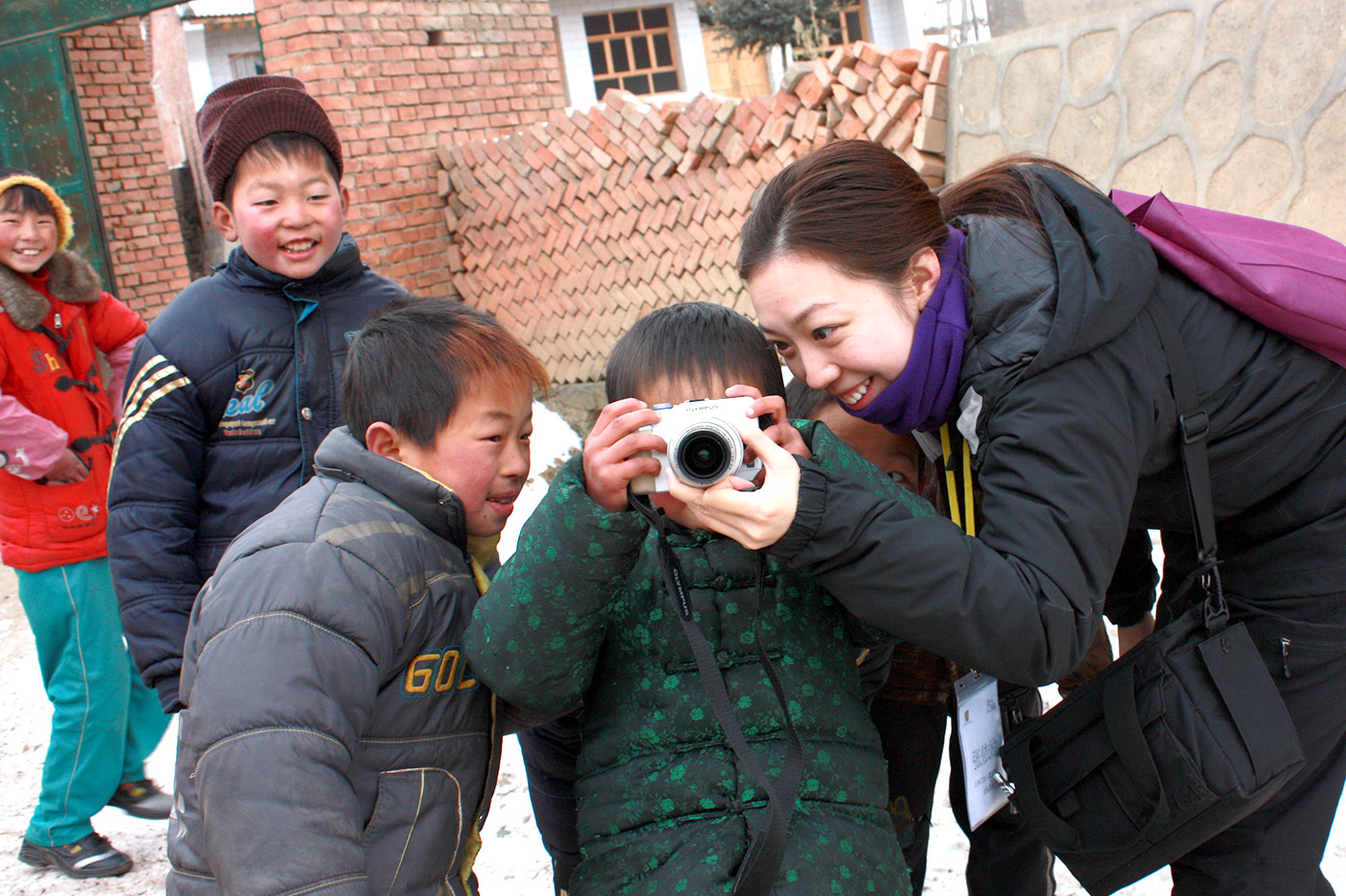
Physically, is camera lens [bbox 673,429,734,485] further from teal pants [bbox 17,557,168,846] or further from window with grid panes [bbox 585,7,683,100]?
window with grid panes [bbox 585,7,683,100]

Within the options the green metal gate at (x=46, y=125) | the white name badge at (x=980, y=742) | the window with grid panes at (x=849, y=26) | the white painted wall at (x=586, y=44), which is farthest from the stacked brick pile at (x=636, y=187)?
the window with grid panes at (x=849, y=26)

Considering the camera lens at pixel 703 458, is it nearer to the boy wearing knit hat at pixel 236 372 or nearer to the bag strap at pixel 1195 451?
the bag strap at pixel 1195 451

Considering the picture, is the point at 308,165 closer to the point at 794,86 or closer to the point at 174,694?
the point at 174,694

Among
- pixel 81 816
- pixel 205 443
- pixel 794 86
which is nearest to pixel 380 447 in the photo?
pixel 205 443

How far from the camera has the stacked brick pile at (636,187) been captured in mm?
5727

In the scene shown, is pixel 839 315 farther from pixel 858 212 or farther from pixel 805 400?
pixel 805 400

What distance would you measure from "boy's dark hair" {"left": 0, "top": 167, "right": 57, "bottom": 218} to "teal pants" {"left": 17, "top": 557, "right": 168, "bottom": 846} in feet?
3.78

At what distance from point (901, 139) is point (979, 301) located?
4.48m

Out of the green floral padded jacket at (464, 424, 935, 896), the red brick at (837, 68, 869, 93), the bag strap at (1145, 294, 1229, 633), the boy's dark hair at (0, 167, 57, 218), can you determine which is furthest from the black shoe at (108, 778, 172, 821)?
the red brick at (837, 68, 869, 93)

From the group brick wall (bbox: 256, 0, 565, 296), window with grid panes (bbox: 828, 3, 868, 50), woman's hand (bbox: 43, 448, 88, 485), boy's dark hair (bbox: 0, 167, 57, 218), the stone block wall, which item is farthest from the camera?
window with grid panes (bbox: 828, 3, 868, 50)

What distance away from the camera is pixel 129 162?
880 cm

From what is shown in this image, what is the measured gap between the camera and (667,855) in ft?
4.53

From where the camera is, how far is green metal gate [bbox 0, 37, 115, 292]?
293 inches

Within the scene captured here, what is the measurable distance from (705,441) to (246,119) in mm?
1387
